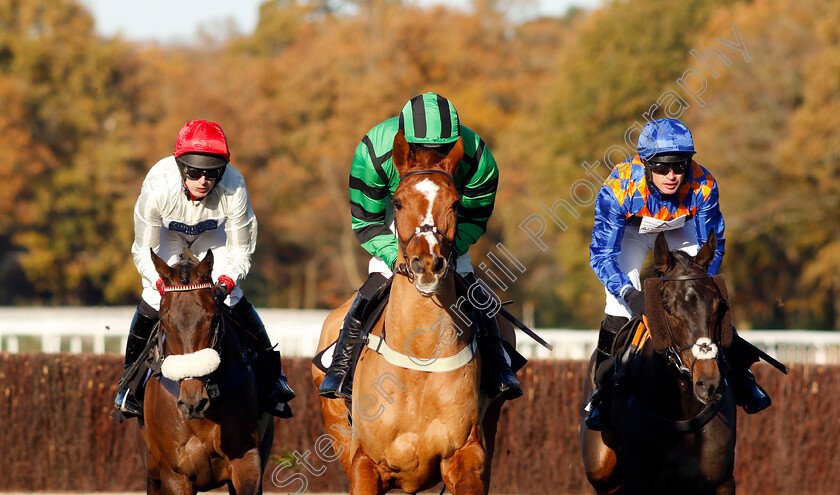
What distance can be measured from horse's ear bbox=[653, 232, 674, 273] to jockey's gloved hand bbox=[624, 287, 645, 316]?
0.27 meters

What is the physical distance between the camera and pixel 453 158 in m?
4.85

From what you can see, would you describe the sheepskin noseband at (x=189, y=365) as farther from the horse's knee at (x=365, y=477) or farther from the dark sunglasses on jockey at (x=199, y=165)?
the dark sunglasses on jockey at (x=199, y=165)

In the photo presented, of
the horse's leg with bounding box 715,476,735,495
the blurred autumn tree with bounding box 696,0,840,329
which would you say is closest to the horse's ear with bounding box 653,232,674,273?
the horse's leg with bounding box 715,476,735,495

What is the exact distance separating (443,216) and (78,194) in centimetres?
3228

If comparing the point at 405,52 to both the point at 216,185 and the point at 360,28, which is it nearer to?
the point at 360,28

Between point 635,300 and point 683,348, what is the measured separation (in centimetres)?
65

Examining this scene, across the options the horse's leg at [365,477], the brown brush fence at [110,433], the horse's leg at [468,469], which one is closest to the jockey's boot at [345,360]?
the horse's leg at [365,477]

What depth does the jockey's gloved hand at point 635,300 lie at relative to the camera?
560 cm

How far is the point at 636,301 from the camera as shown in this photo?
223 inches

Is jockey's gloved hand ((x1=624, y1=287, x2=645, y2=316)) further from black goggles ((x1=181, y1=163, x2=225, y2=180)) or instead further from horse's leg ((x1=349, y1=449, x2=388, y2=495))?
black goggles ((x1=181, y1=163, x2=225, y2=180))

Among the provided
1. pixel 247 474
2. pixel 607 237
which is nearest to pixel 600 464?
pixel 607 237

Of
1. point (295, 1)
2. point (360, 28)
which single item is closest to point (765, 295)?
point (360, 28)

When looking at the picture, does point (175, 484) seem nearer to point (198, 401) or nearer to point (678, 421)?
A: point (198, 401)

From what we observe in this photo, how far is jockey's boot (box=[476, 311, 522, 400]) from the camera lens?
215 inches
